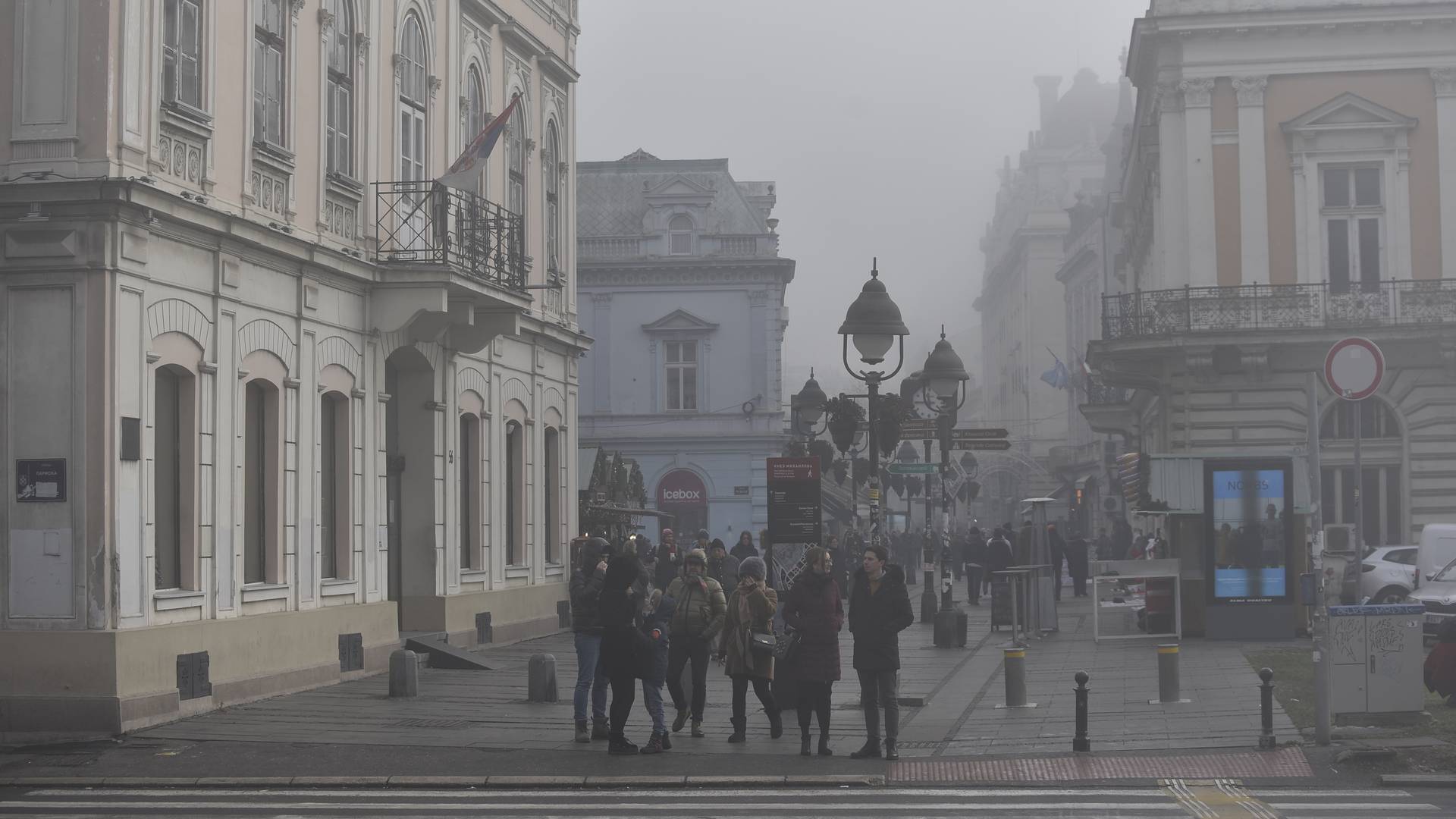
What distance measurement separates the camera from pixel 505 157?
97.1ft

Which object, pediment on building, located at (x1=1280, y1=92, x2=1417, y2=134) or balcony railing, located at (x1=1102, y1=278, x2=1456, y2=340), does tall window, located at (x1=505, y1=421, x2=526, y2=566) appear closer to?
balcony railing, located at (x1=1102, y1=278, x2=1456, y2=340)

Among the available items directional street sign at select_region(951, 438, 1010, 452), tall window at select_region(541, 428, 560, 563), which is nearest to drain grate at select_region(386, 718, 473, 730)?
directional street sign at select_region(951, 438, 1010, 452)

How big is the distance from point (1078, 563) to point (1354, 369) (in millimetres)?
28778

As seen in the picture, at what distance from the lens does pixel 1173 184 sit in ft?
131

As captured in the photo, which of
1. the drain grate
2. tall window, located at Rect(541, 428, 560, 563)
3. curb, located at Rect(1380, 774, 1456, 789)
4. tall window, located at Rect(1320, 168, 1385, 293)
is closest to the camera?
curb, located at Rect(1380, 774, 1456, 789)

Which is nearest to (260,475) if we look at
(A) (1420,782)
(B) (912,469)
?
(A) (1420,782)

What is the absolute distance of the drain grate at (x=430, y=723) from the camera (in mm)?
17453

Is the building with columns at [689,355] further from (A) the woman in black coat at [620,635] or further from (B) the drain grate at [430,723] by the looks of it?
(A) the woman in black coat at [620,635]

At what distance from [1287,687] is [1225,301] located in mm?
20133

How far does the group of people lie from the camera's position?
15.2m

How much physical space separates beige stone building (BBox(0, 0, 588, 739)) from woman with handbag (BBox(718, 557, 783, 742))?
5.41 meters

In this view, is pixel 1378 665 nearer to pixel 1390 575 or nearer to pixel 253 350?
pixel 253 350

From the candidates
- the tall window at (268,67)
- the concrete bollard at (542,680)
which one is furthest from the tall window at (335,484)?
the concrete bollard at (542,680)

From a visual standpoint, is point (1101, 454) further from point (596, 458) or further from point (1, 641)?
point (1, 641)
